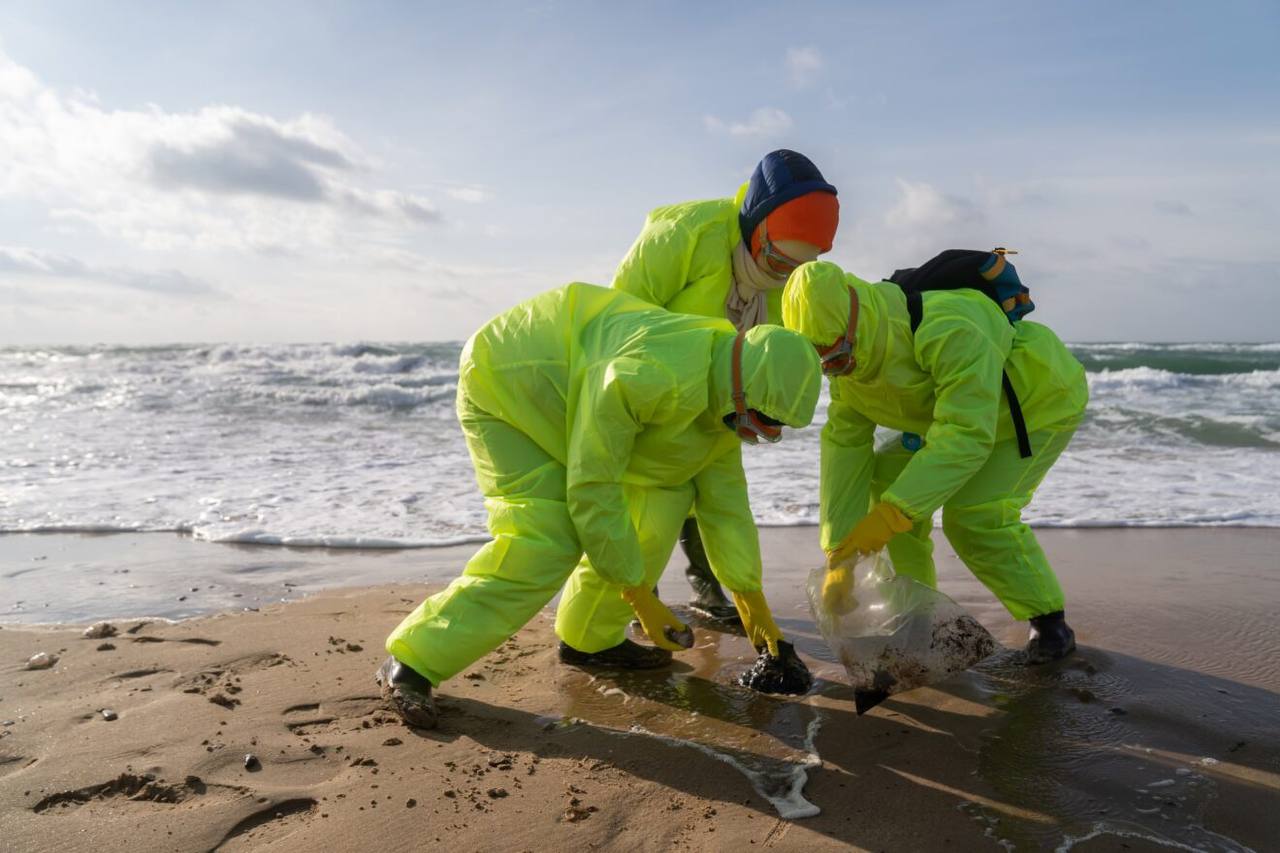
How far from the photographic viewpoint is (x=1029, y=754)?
99.0 inches

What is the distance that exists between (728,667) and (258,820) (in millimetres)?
1600

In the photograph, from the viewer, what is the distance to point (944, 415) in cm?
284

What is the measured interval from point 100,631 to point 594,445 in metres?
2.23

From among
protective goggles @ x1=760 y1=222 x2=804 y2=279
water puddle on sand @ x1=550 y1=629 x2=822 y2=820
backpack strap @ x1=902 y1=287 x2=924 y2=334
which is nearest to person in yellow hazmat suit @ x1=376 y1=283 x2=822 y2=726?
water puddle on sand @ x1=550 y1=629 x2=822 y2=820

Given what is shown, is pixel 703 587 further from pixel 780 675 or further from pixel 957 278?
pixel 957 278

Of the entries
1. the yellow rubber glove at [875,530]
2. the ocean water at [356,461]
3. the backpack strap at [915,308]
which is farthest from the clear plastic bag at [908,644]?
the ocean water at [356,461]

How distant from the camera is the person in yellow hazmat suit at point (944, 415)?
2797 millimetres

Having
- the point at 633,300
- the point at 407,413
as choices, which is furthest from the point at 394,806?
the point at 407,413

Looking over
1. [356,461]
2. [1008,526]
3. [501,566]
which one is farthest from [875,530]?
[356,461]

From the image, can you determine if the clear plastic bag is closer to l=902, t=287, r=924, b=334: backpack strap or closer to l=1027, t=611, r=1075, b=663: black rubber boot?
l=1027, t=611, r=1075, b=663: black rubber boot

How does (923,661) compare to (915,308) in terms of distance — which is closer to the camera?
(923,661)

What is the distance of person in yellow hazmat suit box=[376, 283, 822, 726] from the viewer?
2.50 meters

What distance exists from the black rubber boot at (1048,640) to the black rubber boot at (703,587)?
3.62ft

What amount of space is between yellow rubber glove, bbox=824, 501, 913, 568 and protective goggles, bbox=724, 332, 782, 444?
49 centimetres
